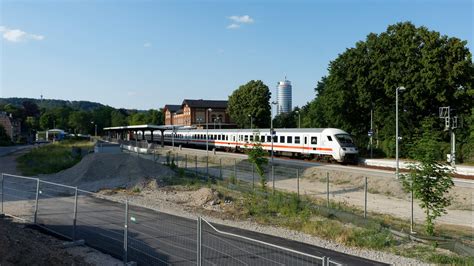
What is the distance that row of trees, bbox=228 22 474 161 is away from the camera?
4069 centimetres

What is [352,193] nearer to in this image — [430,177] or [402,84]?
[430,177]

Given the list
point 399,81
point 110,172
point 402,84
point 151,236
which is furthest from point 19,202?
point 399,81

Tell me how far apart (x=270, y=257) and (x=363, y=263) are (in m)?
2.43

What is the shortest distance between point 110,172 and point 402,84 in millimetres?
29191

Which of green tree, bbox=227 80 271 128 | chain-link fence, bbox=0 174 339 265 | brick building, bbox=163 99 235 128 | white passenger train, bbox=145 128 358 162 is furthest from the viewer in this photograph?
brick building, bbox=163 99 235 128

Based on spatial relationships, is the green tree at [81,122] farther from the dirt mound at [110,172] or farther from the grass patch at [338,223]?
the grass patch at [338,223]

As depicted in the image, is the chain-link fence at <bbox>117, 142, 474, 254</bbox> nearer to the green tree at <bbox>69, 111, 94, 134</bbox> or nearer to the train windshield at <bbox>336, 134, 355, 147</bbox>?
the train windshield at <bbox>336, 134, 355, 147</bbox>

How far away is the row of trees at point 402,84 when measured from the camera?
133 ft

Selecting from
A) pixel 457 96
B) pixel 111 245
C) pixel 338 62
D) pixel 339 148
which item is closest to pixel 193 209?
pixel 111 245

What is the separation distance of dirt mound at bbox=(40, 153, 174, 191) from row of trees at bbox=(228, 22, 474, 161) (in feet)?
75.6

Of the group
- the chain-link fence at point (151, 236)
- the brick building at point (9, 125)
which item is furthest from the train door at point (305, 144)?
the brick building at point (9, 125)

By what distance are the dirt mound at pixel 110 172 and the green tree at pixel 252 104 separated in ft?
182

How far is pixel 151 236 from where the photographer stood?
1254 cm

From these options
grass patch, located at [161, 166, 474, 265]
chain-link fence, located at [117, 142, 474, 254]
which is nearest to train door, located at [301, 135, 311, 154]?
chain-link fence, located at [117, 142, 474, 254]
